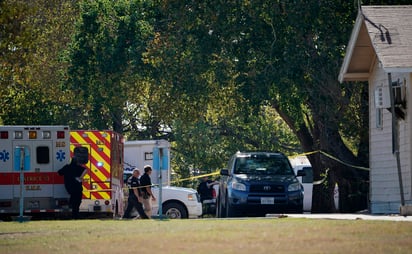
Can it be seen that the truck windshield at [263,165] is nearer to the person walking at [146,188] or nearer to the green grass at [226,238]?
the person walking at [146,188]

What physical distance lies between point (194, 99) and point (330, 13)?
730 centimetres

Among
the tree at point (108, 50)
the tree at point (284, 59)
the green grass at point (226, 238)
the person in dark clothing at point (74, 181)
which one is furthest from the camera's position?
the tree at point (108, 50)

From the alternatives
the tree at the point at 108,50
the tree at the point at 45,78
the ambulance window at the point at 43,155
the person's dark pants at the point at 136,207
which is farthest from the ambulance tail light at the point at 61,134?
the tree at the point at 45,78

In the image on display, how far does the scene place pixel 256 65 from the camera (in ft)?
116

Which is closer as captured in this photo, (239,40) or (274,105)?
(239,40)

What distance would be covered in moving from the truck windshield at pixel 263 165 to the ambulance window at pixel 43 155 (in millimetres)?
4958

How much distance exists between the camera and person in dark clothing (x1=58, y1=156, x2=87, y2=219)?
95.8 feet

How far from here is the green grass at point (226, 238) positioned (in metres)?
14.8

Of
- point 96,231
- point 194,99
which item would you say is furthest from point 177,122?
point 96,231

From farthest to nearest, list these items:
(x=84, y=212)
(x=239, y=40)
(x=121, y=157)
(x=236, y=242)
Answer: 1. (x=239, y=40)
2. (x=121, y=157)
3. (x=84, y=212)
4. (x=236, y=242)

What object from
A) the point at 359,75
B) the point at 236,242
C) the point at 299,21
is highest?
the point at 299,21

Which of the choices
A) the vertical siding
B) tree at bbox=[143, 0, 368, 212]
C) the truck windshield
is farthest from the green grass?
tree at bbox=[143, 0, 368, 212]

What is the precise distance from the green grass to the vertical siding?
19.5 ft

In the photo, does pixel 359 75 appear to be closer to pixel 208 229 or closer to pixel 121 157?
pixel 121 157
